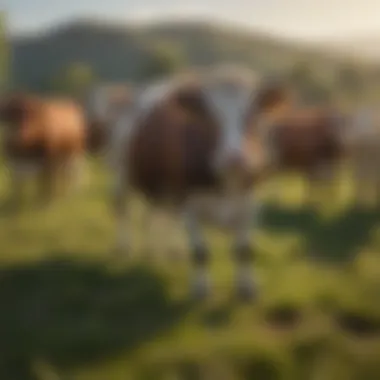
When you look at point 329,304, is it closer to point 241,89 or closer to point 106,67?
point 241,89

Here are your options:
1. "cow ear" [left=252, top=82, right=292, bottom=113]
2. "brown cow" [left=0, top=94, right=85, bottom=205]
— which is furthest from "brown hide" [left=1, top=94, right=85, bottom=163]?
"cow ear" [left=252, top=82, right=292, bottom=113]

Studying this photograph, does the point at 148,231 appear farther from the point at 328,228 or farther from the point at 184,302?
the point at 328,228

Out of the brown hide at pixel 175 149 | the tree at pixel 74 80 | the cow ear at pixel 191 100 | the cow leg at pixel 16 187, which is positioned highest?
the tree at pixel 74 80

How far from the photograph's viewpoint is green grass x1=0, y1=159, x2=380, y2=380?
1102 millimetres

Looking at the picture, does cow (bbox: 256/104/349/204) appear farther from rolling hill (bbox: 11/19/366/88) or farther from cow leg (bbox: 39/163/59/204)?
cow leg (bbox: 39/163/59/204)

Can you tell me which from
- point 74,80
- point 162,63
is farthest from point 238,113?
point 74,80

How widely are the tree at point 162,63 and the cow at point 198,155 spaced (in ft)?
0.05

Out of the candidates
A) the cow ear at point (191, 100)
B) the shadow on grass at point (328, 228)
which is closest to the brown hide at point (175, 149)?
the cow ear at point (191, 100)

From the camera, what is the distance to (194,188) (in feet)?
3.78

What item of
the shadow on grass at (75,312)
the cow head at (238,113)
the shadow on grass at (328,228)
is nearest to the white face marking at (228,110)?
the cow head at (238,113)

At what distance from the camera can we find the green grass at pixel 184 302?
1.10 metres

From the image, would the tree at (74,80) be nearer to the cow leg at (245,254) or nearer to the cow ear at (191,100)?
the cow ear at (191,100)

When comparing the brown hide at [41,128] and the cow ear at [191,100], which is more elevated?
the cow ear at [191,100]

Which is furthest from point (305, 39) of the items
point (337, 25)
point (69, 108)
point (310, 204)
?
point (69, 108)
